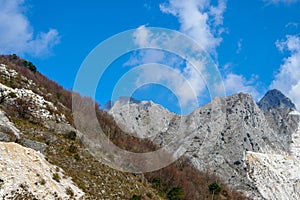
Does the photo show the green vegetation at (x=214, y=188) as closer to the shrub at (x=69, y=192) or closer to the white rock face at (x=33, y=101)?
the white rock face at (x=33, y=101)

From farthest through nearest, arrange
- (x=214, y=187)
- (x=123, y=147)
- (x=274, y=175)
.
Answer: (x=274, y=175)
(x=214, y=187)
(x=123, y=147)

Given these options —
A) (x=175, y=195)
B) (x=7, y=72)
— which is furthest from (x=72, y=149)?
(x=175, y=195)

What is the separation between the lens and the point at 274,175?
5969 inches

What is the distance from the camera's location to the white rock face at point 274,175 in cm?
14100

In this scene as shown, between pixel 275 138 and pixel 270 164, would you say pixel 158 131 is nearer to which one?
pixel 270 164

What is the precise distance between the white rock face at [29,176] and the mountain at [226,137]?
3617 inches

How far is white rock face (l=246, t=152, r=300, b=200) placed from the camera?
463 feet

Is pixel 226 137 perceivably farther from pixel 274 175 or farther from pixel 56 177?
pixel 56 177

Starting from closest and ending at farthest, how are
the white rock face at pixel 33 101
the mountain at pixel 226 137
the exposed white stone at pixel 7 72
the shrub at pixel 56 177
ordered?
the shrub at pixel 56 177
the white rock face at pixel 33 101
the exposed white stone at pixel 7 72
the mountain at pixel 226 137

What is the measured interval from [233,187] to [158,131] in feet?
142

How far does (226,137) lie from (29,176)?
137 meters

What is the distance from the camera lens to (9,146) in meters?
32.2

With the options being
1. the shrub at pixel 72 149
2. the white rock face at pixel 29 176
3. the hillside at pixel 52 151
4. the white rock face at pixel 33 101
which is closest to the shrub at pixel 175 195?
the hillside at pixel 52 151

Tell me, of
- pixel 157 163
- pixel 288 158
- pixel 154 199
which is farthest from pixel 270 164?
pixel 154 199
